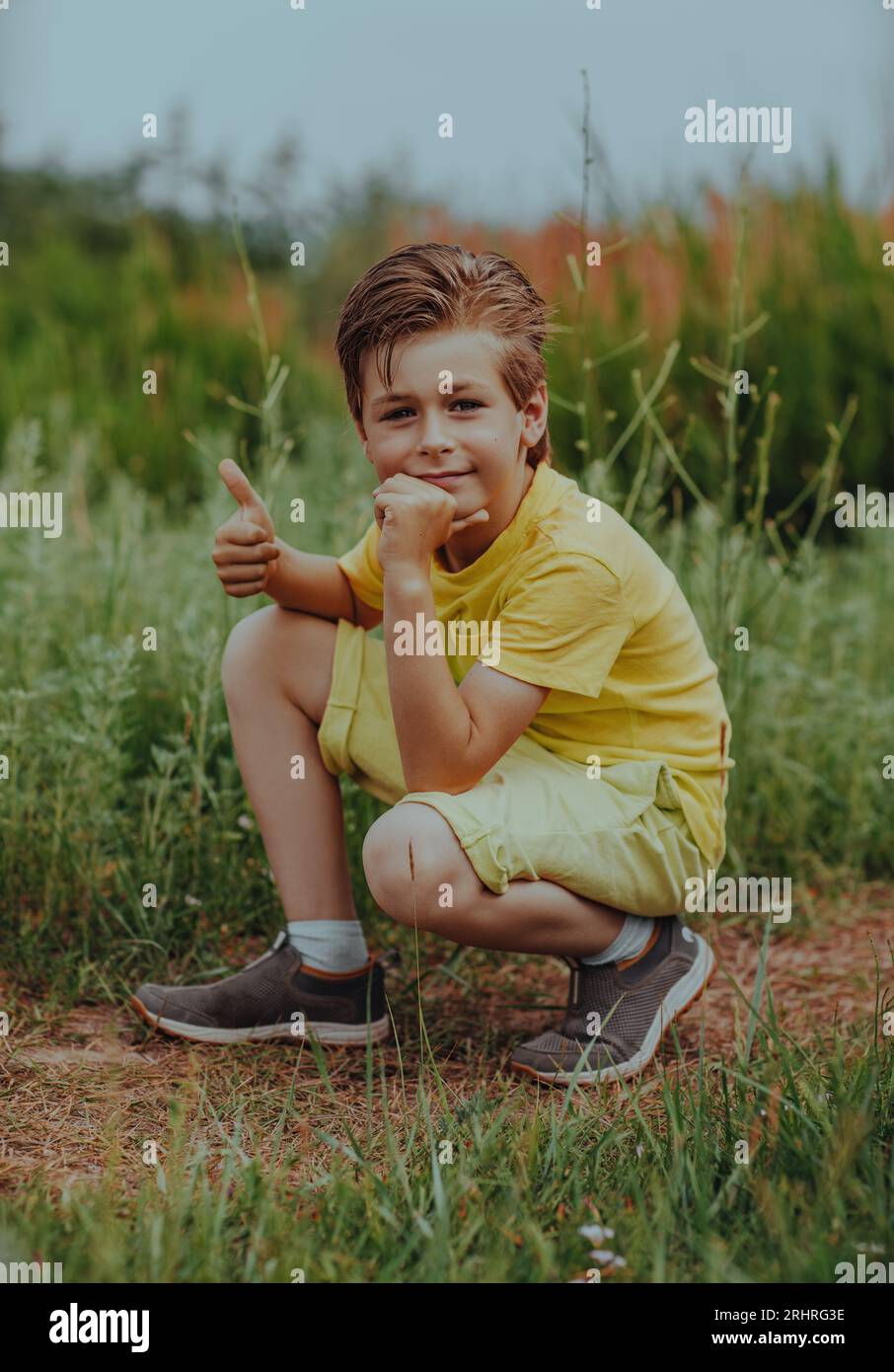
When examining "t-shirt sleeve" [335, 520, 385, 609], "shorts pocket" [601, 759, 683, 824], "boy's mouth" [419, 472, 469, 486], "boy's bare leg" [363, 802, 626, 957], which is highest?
"boy's mouth" [419, 472, 469, 486]

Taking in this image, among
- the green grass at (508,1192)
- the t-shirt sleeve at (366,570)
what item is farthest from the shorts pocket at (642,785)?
the t-shirt sleeve at (366,570)

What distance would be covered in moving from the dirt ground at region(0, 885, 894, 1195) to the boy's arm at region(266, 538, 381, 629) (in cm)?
64

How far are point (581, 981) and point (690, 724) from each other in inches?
17.0

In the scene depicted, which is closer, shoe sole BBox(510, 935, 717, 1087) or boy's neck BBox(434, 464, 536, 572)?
shoe sole BBox(510, 935, 717, 1087)

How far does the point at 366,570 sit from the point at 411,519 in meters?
0.37

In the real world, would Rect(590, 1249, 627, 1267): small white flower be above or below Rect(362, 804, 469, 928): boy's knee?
below

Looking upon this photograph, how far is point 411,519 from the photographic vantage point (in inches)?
72.0

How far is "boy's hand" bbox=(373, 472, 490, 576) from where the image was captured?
183 cm

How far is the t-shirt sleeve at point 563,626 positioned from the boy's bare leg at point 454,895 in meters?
0.25

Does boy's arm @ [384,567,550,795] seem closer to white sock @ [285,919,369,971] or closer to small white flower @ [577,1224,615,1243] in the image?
white sock @ [285,919,369,971]

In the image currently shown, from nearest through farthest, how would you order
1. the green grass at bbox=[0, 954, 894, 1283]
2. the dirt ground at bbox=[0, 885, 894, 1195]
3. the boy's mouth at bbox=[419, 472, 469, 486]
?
the green grass at bbox=[0, 954, 894, 1283] < the dirt ground at bbox=[0, 885, 894, 1195] < the boy's mouth at bbox=[419, 472, 469, 486]

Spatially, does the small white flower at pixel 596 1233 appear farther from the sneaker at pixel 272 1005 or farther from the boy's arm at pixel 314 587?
the boy's arm at pixel 314 587

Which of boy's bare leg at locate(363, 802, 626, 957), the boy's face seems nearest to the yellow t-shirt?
the boy's face
